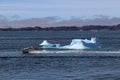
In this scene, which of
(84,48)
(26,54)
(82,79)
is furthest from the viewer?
(84,48)

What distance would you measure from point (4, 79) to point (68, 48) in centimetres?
5299

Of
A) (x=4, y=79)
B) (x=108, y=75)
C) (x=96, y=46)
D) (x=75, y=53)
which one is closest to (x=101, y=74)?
(x=108, y=75)

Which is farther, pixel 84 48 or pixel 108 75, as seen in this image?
pixel 84 48

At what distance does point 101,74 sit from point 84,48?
46.2 meters

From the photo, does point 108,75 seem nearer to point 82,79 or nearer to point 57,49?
point 82,79

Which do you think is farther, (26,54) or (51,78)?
(26,54)

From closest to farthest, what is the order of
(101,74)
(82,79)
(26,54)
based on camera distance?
(82,79) < (101,74) < (26,54)

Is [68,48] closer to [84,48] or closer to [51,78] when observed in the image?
[84,48]

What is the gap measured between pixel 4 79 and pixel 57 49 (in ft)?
170

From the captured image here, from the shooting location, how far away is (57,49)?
322 feet

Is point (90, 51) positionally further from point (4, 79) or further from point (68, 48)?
point (4, 79)

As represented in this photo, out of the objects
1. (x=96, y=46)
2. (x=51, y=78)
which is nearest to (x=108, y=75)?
(x=51, y=78)

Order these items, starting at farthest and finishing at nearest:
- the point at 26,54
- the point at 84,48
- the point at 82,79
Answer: the point at 84,48 → the point at 26,54 → the point at 82,79

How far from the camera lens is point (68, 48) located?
99.1 metres
